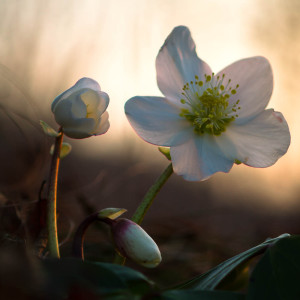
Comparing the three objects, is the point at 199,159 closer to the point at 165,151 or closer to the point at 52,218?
the point at 165,151

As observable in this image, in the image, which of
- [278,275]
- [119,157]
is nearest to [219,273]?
Result: [278,275]

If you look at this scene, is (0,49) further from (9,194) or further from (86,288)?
(86,288)

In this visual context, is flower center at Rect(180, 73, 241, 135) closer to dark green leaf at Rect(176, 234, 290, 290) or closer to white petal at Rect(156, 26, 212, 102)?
white petal at Rect(156, 26, 212, 102)

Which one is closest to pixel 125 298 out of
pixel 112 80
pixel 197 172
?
pixel 197 172

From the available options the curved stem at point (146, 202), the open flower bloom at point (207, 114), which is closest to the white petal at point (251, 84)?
the open flower bloom at point (207, 114)

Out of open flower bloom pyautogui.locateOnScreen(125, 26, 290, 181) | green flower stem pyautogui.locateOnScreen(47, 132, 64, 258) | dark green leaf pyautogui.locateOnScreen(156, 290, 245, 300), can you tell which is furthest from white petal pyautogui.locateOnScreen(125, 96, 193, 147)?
dark green leaf pyautogui.locateOnScreen(156, 290, 245, 300)
